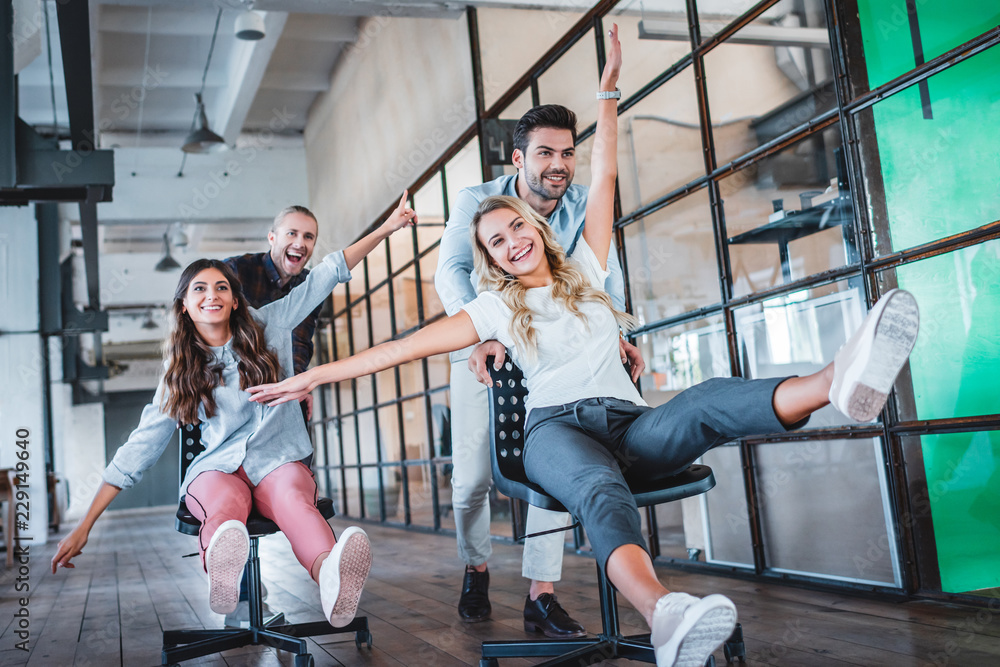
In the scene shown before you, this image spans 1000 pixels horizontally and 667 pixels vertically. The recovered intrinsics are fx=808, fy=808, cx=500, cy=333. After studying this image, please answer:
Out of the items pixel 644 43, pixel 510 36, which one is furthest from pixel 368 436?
pixel 644 43

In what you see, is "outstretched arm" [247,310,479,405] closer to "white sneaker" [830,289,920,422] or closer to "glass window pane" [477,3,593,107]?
"white sneaker" [830,289,920,422]

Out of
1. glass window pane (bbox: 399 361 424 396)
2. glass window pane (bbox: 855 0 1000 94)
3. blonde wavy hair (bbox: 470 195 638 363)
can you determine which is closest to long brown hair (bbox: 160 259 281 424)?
blonde wavy hair (bbox: 470 195 638 363)

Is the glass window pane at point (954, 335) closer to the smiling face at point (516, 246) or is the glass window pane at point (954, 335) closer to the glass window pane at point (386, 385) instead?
the smiling face at point (516, 246)

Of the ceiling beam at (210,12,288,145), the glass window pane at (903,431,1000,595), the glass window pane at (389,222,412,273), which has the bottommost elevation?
the glass window pane at (903,431,1000,595)

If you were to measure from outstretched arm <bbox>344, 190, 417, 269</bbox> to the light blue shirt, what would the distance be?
11cm

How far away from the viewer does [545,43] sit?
411cm

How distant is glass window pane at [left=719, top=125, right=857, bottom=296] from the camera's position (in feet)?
7.74

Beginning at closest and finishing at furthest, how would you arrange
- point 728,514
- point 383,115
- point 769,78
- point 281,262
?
point 281,262
point 769,78
point 728,514
point 383,115

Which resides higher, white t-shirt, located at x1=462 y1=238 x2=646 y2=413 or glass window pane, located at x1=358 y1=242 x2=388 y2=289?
glass window pane, located at x1=358 y1=242 x2=388 y2=289

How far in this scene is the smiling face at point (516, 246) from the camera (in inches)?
68.3

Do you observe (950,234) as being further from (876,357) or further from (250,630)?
(250,630)

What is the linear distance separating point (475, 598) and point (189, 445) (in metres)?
0.94

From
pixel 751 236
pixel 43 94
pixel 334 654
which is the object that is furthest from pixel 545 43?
pixel 43 94

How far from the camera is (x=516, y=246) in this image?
1738 millimetres
